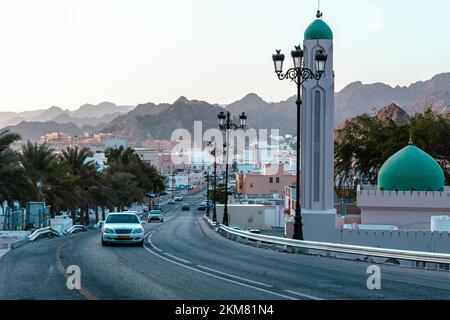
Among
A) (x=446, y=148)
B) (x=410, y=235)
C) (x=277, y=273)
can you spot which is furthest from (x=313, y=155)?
(x=277, y=273)

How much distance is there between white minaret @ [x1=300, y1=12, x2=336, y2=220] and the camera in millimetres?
49219

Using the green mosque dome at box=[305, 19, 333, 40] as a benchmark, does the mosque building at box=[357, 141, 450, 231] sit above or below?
below

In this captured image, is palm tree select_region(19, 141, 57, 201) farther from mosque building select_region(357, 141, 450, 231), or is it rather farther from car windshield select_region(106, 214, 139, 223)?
car windshield select_region(106, 214, 139, 223)

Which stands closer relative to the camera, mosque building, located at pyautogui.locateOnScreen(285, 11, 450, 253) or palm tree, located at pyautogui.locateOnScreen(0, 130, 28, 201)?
palm tree, located at pyautogui.locateOnScreen(0, 130, 28, 201)

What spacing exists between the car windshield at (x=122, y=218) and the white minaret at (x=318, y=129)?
2047cm

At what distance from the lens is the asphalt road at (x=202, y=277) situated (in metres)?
14.5

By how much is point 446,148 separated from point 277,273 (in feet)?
181

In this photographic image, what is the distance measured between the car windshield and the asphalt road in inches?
142

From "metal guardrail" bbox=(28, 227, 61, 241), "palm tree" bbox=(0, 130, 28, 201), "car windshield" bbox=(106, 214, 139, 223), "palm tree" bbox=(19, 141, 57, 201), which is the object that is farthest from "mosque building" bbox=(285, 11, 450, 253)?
"car windshield" bbox=(106, 214, 139, 223)

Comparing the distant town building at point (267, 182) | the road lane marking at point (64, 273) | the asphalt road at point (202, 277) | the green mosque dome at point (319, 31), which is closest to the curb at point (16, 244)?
the road lane marking at point (64, 273)

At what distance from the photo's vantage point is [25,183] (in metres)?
47.0

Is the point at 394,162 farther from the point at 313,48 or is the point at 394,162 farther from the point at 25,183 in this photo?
the point at 25,183

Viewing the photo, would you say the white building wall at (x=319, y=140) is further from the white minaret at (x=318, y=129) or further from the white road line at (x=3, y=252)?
the white road line at (x=3, y=252)

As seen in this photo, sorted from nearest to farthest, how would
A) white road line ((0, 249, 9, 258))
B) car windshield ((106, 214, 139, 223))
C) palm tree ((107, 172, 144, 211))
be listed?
white road line ((0, 249, 9, 258)) → car windshield ((106, 214, 139, 223)) → palm tree ((107, 172, 144, 211))
